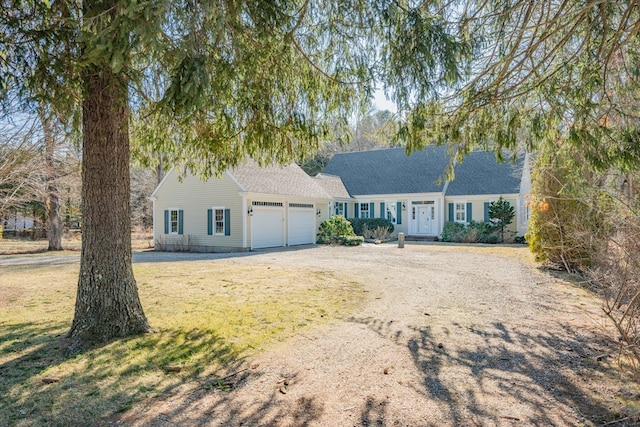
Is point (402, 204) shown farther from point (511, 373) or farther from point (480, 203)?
point (511, 373)

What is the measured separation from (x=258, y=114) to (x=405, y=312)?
3901 millimetres

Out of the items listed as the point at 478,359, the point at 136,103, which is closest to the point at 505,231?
the point at 478,359

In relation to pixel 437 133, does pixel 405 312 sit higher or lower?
lower

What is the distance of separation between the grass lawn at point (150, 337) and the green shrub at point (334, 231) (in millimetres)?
10934

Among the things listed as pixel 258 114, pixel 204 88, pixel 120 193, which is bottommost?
pixel 120 193

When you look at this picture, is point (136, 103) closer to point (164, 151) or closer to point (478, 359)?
point (164, 151)

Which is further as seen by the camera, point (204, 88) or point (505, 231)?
point (505, 231)

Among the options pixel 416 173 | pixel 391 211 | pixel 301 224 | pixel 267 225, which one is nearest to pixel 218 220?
pixel 267 225

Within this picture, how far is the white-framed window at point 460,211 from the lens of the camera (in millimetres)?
23094

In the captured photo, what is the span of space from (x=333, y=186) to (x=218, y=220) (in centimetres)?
945

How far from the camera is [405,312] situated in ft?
21.6

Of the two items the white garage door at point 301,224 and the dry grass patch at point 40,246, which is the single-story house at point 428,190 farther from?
the dry grass patch at point 40,246

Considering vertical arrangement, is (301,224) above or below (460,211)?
below

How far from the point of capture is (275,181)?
2011 centimetres
